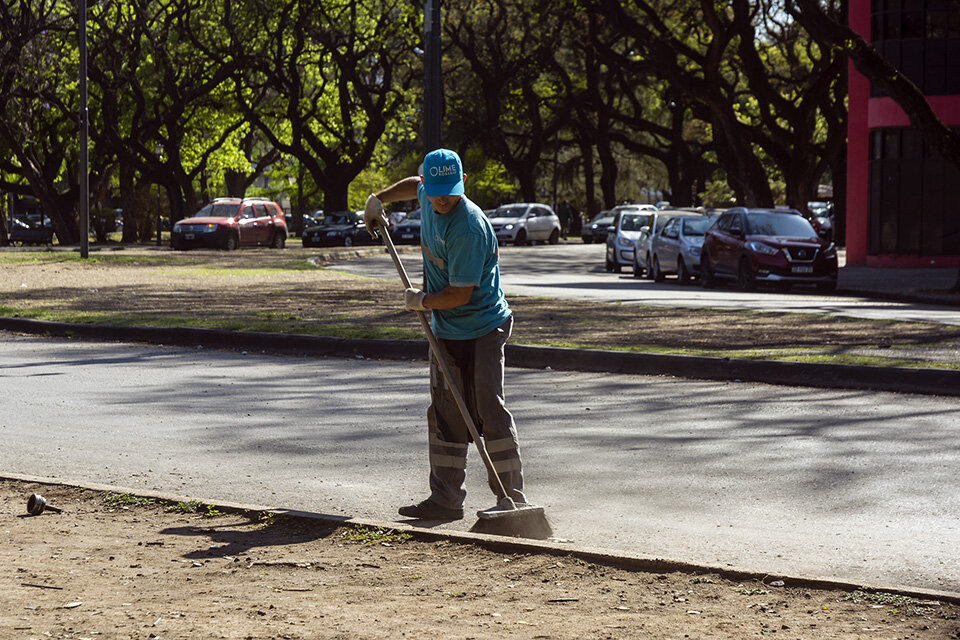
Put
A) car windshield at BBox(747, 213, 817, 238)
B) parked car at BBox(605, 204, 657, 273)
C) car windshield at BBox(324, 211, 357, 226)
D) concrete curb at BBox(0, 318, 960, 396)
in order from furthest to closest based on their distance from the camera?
1. car windshield at BBox(324, 211, 357, 226)
2. parked car at BBox(605, 204, 657, 273)
3. car windshield at BBox(747, 213, 817, 238)
4. concrete curb at BBox(0, 318, 960, 396)

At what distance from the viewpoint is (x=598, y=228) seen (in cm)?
5562

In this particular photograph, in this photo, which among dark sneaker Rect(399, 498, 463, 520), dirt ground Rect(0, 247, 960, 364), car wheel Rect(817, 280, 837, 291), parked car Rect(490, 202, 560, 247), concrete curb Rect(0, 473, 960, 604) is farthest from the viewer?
parked car Rect(490, 202, 560, 247)

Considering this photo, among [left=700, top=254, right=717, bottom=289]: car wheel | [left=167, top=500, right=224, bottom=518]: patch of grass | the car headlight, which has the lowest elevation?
[left=167, top=500, right=224, bottom=518]: patch of grass

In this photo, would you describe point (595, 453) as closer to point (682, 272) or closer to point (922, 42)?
point (682, 272)

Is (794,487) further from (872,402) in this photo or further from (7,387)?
(7,387)

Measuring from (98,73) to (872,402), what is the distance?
38.9 metres

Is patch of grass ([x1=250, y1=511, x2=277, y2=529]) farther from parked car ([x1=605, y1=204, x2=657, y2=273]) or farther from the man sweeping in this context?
parked car ([x1=605, y1=204, x2=657, y2=273])

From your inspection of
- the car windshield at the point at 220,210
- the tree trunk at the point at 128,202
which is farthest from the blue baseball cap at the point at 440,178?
the tree trunk at the point at 128,202

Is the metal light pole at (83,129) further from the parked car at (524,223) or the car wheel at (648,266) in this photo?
the parked car at (524,223)

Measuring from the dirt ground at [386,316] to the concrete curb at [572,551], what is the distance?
704 cm

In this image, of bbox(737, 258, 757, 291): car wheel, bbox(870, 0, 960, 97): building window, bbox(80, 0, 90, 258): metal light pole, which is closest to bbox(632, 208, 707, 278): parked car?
bbox(737, 258, 757, 291): car wheel

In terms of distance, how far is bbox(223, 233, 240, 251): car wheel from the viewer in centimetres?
4156

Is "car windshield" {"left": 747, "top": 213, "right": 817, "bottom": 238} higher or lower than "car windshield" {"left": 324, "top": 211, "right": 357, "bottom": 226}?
lower

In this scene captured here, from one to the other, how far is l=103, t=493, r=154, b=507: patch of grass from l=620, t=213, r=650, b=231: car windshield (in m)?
27.3
